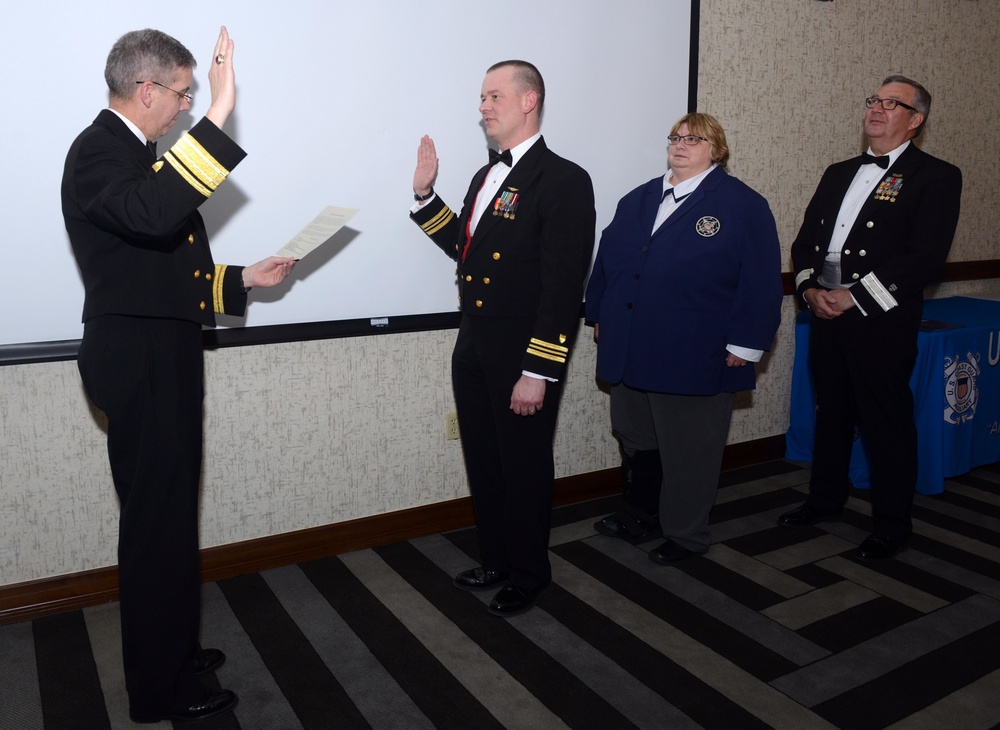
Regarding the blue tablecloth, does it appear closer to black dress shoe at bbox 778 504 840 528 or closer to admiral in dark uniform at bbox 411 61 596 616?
black dress shoe at bbox 778 504 840 528

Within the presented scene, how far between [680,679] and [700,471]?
32.8 inches

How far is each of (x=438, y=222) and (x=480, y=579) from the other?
3.97ft

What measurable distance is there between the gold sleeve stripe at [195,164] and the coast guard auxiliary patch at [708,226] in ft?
5.24

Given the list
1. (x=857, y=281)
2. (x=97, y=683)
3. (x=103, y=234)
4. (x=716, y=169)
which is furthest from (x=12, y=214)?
(x=857, y=281)

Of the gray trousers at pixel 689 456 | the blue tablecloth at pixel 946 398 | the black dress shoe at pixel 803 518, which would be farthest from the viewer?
the blue tablecloth at pixel 946 398

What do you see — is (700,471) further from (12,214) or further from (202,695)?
(12,214)

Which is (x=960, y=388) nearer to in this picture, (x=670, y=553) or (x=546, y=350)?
(x=670, y=553)

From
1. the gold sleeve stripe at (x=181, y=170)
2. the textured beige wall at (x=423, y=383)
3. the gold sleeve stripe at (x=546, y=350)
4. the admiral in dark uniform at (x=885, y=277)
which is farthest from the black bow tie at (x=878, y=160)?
the gold sleeve stripe at (x=181, y=170)

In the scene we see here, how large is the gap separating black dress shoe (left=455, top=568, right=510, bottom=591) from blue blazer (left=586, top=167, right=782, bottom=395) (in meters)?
0.81

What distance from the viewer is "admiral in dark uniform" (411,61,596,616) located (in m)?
2.33

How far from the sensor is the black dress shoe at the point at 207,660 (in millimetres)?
2207

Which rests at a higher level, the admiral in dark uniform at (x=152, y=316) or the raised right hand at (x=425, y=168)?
the raised right hand at (x=425, y=168)

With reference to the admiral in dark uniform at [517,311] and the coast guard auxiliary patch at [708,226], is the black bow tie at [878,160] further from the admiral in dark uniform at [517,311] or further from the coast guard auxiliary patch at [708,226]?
the admiral in dark uniform at [517,311]

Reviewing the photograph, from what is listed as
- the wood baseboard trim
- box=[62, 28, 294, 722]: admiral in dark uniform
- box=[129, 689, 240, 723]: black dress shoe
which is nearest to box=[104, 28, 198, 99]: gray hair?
box=[62, 28, 294, 722]: admiral in dark uniform
